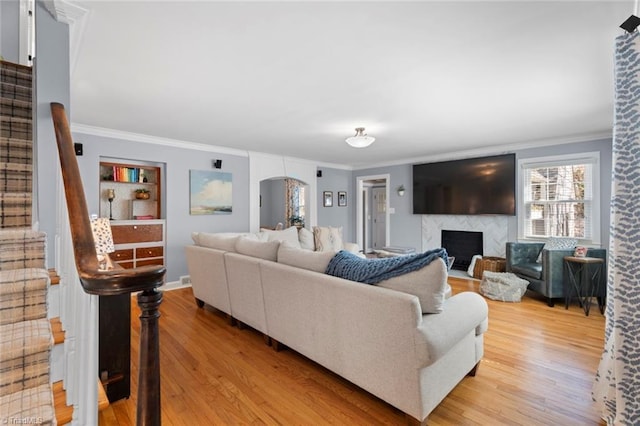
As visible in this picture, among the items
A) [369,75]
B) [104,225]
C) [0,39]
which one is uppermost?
[0,39]

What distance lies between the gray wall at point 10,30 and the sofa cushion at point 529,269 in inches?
233

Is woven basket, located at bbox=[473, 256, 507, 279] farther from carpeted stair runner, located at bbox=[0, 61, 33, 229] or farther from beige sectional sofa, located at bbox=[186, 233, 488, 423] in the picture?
carpeted stair runner, located at bbox=[0, 61, 33, 229]

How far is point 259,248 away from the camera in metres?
2.92

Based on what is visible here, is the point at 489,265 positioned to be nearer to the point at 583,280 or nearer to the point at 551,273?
the point at 551,273

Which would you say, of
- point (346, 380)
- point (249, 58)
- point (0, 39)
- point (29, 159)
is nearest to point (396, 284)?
point (346, 380)

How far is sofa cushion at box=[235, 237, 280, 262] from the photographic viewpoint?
2779 mm

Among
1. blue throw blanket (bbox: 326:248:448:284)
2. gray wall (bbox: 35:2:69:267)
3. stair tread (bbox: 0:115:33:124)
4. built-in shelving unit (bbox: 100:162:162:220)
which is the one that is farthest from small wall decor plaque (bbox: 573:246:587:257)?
built-in shelving unit (bbox: 100:162:162:220)

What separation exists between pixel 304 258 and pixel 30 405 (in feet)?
5.42

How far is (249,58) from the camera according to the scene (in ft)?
7.20

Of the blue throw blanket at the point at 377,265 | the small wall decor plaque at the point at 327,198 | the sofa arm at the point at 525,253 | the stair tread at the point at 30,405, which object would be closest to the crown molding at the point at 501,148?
the small wall decor plaque at the point at 327,198

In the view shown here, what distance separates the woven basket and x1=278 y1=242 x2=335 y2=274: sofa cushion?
3.99 m

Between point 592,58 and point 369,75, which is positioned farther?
point 369,75

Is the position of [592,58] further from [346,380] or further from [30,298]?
[30,298]

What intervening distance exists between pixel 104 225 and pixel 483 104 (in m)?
3.68
